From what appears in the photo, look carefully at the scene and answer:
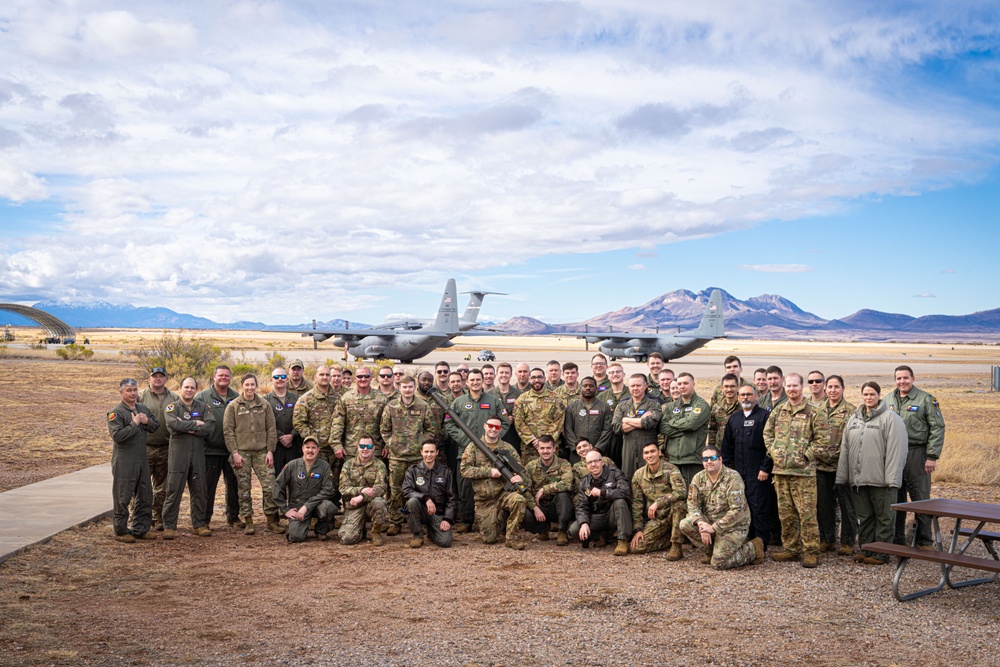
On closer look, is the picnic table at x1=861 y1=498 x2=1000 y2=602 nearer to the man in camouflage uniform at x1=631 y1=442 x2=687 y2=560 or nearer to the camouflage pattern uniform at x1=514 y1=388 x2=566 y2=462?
the man in camouflage uniform at x1=631 y1=442 x2=687 y2=560

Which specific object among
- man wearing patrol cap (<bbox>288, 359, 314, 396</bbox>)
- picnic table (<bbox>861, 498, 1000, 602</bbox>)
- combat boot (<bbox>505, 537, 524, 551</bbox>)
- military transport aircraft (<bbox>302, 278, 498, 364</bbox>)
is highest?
military transport aircraft (<bbox>302, 278, 498, 364</bbox>)

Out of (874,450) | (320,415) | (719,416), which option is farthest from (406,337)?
(874,450)

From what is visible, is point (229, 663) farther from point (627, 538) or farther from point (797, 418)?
point (797, 418)

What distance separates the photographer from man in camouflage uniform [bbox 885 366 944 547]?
8.12m

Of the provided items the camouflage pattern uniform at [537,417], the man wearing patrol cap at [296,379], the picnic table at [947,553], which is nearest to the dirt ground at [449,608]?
the picnic table at [947,553]

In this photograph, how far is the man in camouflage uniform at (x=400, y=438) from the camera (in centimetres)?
937

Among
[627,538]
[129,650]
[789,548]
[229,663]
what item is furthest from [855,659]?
[129,650]

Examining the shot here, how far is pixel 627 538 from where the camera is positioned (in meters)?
8.53

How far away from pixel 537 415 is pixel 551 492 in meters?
1.08

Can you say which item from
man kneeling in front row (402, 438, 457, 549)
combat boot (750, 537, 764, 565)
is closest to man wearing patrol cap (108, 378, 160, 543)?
man kneeling in front row (402, 438, 457, 549)

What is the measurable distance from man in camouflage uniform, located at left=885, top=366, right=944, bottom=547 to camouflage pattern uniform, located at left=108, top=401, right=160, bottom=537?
8055 millimetres

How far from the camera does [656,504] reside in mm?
8359

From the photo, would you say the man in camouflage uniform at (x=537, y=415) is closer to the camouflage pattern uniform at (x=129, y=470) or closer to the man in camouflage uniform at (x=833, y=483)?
the man in camouflage uniform at (x=833, y=483)

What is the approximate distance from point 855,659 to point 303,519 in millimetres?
5851
